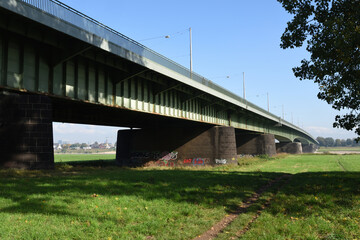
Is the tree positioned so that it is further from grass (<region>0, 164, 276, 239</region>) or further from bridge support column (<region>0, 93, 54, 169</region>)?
bridge support column (<region>0, 93, 54, 169</region>)

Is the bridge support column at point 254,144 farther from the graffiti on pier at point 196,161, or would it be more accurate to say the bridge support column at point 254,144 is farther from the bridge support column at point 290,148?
the bridge support column at point 290,148

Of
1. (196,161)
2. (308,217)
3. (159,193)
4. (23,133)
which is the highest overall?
(23,133)

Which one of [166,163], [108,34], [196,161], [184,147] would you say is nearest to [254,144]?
[196,161]

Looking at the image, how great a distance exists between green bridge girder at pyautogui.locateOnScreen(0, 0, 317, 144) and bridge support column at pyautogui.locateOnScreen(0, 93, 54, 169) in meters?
0.86

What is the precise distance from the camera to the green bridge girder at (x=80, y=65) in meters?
14.1

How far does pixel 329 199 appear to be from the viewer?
1010 centimetres

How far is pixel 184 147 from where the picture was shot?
3584 centimetres

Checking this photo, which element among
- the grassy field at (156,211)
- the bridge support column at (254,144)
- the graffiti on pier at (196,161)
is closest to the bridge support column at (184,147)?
the graffiti on pier at (196,161)

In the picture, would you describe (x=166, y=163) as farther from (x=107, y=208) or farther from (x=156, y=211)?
(x=107, y=208)

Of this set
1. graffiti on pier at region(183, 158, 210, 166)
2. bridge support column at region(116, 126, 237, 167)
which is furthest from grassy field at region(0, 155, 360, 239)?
bridge support column at region(116, 126, 237, 167)

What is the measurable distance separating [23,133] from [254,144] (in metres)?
48.3

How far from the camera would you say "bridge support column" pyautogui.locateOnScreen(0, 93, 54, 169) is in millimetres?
14523

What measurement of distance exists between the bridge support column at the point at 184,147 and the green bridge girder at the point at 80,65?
287 inches

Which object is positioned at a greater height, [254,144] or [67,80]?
[67,80]
